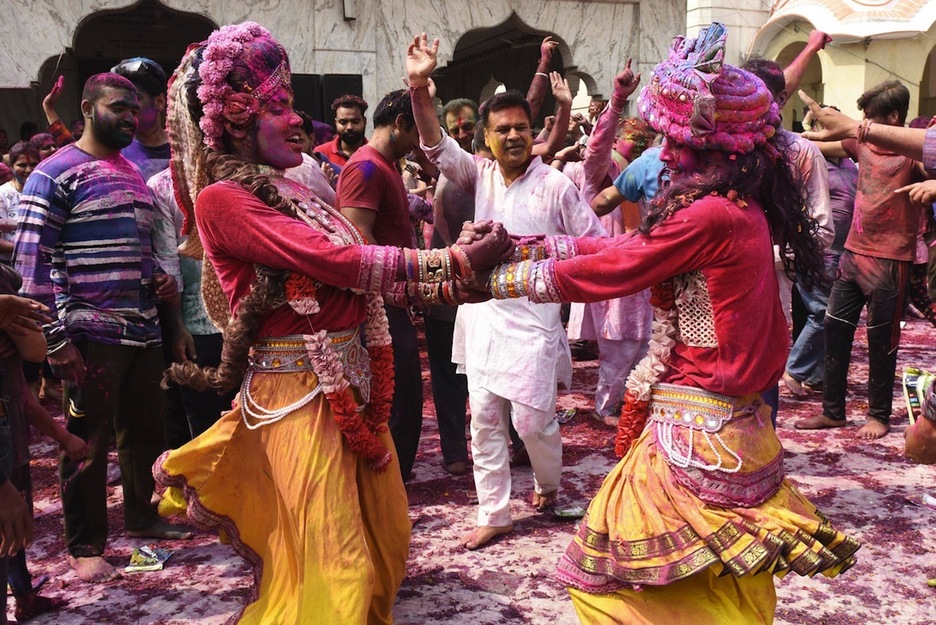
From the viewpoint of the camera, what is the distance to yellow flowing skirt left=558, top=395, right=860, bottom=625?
8.21 feet

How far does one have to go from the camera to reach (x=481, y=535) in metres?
4.29

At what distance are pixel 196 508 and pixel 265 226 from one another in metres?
1.09

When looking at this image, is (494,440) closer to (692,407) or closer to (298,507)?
(298,507)

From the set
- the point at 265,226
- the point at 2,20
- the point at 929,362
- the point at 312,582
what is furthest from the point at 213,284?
the point at 2,20

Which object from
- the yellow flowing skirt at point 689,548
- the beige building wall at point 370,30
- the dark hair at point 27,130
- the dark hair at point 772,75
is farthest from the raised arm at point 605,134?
the dark hair at point 27,130

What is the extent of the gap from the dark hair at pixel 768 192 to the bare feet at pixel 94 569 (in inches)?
120

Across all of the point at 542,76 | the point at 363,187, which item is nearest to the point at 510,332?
the point at 363,187

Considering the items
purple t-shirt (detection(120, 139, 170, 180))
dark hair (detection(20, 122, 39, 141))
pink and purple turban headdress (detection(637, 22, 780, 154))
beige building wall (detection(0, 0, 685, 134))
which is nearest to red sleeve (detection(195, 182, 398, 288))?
pink and purple turban headdress (detection(637, 22, 780, 154))

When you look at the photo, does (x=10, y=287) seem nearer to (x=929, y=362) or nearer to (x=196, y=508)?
(x=196, y=508)

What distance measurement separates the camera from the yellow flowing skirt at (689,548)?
2504mm

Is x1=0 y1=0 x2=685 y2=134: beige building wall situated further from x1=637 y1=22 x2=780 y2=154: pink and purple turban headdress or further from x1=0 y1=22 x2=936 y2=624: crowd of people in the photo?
x1=637 y1=22 x2=780 y2=154: pink and purple turban headdress

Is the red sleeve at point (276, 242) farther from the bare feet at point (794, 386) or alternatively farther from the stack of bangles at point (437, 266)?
the bare feet at point (794, 386)

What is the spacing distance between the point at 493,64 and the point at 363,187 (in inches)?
680

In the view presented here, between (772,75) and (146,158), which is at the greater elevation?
(772,75)
